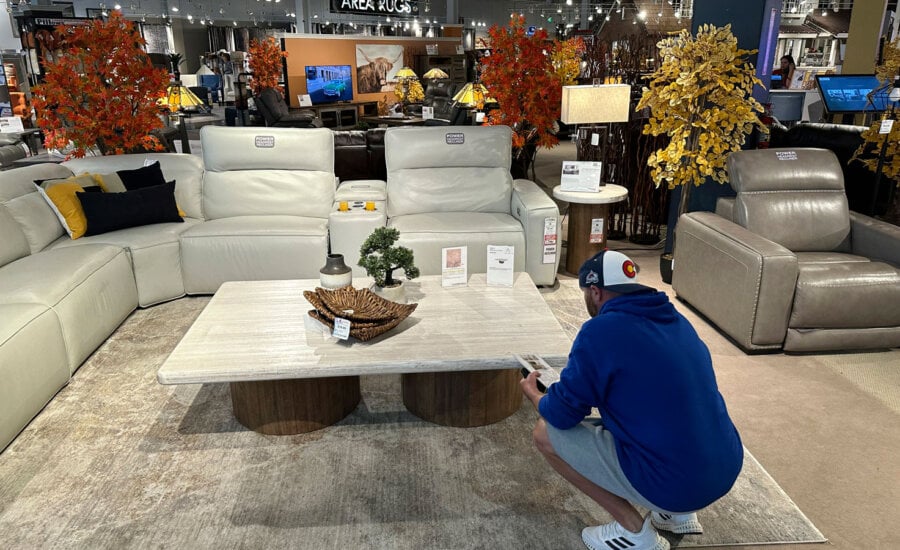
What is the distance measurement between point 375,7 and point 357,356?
394 inches

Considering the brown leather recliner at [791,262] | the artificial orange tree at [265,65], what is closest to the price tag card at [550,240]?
the brown leather recliner at [791,262]

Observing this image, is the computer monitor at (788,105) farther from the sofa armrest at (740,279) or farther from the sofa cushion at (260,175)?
the sofa cushion at (260,175)

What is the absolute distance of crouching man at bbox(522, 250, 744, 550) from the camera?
4.93 feet

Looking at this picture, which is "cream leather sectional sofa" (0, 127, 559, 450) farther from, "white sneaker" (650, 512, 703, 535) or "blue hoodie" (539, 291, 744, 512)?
"blue hoodie" (539, 291, 744, 512)

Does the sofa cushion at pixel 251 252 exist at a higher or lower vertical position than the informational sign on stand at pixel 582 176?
lower

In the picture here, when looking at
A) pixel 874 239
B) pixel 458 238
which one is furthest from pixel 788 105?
pixel 458 238

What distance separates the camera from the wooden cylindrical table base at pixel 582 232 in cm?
422

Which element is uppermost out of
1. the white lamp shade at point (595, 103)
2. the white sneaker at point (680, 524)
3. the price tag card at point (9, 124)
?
the white lamp shade at point (595, 103)

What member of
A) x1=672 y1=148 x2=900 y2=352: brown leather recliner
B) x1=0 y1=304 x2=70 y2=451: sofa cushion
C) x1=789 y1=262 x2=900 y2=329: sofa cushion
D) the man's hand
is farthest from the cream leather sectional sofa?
the man's hand

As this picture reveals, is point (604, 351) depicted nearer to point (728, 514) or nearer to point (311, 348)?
point (728, 514)

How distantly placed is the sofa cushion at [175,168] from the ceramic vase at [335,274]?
1932 mm

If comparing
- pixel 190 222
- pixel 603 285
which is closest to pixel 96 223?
pixel 190 222

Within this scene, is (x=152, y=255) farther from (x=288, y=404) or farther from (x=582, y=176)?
(x=582, y=176)

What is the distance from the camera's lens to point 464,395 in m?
2.55
